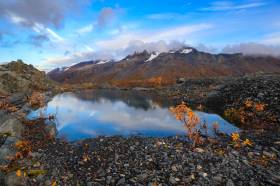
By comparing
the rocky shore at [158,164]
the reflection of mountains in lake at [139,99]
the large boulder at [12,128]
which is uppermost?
the large boulder at [12,128]

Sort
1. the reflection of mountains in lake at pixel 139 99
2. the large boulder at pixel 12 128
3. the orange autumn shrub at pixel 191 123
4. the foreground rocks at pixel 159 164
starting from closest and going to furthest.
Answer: the foreground rocks at pixel 159 164 < the orange autumn shrub at pixel 191 123 < the large boulder at pixel 12 128 < the reflection of mountains in lake at pixel 139 99

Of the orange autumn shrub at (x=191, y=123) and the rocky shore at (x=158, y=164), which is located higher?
the orange autumn shrub at (x=191, y=123)

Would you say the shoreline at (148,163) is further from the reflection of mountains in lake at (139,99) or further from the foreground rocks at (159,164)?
the reflection of mountains in lake at (139,99)

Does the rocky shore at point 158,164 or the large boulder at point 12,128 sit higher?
the large boulder at point 12,128

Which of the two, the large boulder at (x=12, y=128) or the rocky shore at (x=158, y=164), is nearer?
the rocky shore at (x=158, y=164)

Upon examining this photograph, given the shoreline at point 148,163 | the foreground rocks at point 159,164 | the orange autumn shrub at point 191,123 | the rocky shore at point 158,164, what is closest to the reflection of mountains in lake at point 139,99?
the orange autumn shrub at point 191,123

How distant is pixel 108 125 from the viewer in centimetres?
3625

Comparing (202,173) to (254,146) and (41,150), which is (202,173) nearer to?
(254,146)

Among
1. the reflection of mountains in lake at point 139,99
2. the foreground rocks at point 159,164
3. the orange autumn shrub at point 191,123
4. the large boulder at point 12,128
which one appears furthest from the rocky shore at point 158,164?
the reflection of mountains in lake at point 139,99

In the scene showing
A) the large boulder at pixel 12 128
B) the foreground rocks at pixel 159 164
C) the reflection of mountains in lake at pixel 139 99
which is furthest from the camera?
the reflection of mountains in lake at pixel 139 99

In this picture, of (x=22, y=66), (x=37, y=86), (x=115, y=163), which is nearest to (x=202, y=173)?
(x=115, y=163)

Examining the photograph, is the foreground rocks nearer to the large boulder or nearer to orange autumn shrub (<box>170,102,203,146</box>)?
orange autumn shrub (<box>170,102,203,146</box>)

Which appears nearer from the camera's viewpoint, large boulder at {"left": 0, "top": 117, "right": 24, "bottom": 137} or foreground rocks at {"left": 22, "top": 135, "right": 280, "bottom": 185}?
foreground rocks at {"left": 22, "top": 135, "right": 280, "bottom": 185}

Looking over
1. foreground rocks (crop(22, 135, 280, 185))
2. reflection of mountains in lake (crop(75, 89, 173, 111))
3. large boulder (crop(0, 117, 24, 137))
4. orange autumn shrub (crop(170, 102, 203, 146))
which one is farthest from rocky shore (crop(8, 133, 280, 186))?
reflection of mountains in lake (crop(75, 89, 173, 111))
